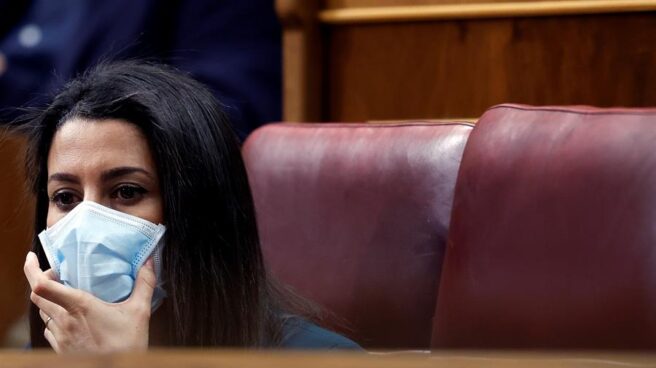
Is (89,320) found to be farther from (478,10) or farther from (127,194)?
(478,10)

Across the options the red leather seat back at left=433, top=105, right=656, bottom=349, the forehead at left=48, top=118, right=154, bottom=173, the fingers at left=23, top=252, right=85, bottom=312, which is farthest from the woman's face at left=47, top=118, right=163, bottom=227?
the red leather seat back at left=433, top=105, right=656, bottom=349

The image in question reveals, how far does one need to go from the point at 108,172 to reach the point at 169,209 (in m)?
0.08

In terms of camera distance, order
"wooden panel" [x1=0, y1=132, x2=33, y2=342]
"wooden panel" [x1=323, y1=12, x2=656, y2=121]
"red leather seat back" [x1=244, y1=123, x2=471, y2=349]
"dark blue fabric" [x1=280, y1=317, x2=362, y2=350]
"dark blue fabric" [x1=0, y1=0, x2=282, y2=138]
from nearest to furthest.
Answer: "dark blue fabric" [x1=280, y1=317, x2=362, y2=350] < "red leather seat back" [x1=244, y1=123, x2=471, y2=349] < "wooden panel" [x1=323, y1=12, x2=656, y2=121] < "wooden panel" [x1=0, y1=132, x2=33, y2=342] < "dark blue fabric" [x1=0, y1=0, x2=282, y2=138]

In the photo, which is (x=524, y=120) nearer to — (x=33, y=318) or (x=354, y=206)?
(x=354, y=206)

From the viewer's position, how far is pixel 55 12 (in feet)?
7.73

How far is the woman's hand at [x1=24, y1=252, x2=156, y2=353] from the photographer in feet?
3.83

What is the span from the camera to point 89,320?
1.17 meters

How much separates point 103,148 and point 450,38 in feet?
2.75

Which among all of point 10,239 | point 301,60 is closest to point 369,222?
point 301,60

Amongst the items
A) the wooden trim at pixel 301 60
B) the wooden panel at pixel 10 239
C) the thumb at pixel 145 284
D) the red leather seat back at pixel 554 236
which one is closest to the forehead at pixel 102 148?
the thumb at pixel 145 284

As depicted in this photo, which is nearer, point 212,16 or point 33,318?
point 33,318

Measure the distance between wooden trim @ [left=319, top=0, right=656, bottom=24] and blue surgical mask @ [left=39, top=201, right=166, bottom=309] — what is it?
83cm

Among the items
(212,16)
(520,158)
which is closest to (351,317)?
(520,158)

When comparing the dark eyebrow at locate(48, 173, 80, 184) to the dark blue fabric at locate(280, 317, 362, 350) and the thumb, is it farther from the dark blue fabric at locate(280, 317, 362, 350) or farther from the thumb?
the dark blue fabric at locate(280, 317, 362, 350)
